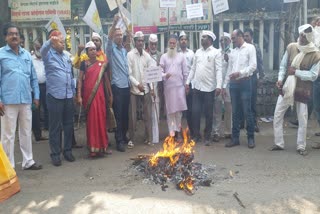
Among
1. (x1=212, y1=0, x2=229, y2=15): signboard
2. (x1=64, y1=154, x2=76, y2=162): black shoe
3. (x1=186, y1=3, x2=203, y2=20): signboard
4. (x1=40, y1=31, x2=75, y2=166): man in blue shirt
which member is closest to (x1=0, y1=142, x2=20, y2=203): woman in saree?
(x1=40, y1=31, x2=75, y2=166): man in blue shirt

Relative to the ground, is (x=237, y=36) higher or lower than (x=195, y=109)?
higher

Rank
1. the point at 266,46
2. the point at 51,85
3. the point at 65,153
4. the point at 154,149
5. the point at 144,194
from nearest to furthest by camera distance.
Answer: the point at 144,194
the point at 51,85
the point at 65,153
the point at 154,149
the point at 266,46

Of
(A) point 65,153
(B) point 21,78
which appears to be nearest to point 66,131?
(A) point 65,153

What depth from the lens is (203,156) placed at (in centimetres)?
625

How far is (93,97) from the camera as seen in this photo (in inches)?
246

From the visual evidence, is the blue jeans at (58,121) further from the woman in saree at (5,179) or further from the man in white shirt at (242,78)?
the man in white shirt at (242,78)

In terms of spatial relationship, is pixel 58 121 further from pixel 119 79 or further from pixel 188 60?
pixel 188 60

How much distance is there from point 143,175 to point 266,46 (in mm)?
5571

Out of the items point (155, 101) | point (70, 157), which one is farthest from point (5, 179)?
point (155, 101)

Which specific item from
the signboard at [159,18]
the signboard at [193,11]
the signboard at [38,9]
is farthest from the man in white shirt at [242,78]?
the signboard at [38,9]

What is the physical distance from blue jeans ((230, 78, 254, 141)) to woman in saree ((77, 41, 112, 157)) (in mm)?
2348

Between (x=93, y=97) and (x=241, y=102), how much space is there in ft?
8.68

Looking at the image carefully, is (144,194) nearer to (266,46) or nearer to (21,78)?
(21,78)

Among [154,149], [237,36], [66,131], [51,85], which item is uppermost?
[237,36]
